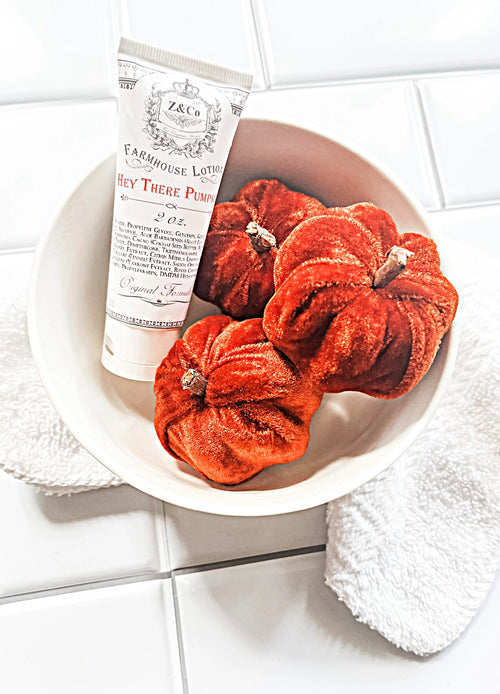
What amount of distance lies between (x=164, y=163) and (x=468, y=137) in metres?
0.35

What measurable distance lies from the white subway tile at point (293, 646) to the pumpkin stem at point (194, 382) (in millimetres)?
196

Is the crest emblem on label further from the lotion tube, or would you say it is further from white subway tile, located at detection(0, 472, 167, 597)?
white subway tile, located at detection(0, 472, 167, 597)

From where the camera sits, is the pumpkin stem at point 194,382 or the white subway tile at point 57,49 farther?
the white subway tile at point 57,49

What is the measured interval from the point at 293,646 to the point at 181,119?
0.41 meters

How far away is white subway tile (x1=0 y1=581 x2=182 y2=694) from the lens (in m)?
0.46

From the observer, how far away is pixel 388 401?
1.31 feet

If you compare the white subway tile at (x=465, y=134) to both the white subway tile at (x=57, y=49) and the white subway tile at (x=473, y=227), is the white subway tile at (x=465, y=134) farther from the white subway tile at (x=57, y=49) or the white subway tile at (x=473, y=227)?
the white subway tile at (x=57, y=49)

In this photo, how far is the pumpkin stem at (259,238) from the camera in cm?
37

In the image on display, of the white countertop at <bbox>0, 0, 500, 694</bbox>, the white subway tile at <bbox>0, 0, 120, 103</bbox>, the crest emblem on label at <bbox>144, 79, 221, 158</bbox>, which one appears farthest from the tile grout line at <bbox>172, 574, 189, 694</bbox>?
the white subway tile at <bbox>0, 0, 120, 103</bbox>

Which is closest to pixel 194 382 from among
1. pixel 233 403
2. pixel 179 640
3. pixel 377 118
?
pixel 233 403

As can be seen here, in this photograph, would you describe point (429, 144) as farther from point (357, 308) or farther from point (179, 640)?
point (179, 640)

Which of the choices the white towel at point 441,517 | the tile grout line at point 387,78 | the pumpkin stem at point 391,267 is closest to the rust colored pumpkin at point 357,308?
the pumpkin stem at point 391,267

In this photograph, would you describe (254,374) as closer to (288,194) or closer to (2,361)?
(288,194)

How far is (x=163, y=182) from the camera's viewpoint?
13.8 inches
